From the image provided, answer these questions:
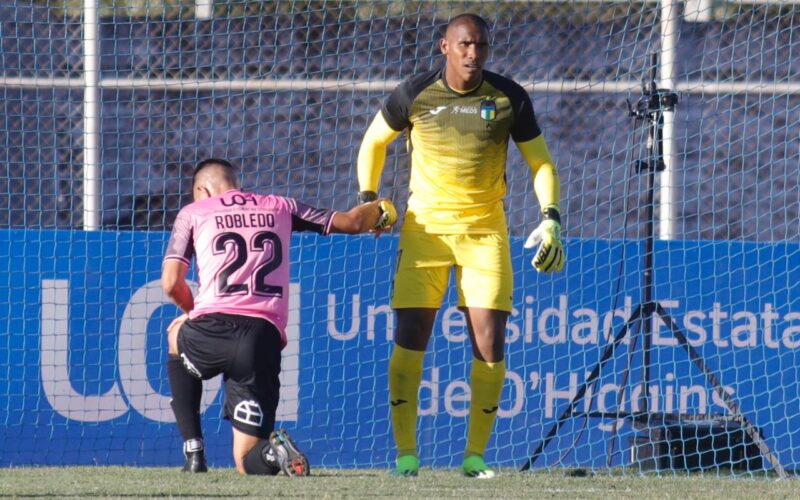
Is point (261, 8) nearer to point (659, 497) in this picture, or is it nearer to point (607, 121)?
point (607, 121)

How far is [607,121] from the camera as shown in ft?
27.2

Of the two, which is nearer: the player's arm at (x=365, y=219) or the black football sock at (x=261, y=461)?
the black football sock at (x=261, y=461)

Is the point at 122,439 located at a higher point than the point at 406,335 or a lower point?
lower

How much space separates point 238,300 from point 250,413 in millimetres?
457

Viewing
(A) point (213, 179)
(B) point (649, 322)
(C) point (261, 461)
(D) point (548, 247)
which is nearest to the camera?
(C) point (261, 461)

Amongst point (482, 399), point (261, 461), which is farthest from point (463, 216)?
point (261, 461)

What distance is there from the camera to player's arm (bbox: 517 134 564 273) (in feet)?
18.1

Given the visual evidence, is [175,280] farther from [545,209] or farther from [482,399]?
[545,209]

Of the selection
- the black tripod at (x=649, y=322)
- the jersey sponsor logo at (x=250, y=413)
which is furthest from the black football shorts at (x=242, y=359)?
the black tripod at (x=649, y=322)

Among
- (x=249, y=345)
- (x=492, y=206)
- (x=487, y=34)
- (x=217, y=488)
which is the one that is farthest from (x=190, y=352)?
(x=487, y=34)

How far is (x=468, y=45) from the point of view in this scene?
220 inches

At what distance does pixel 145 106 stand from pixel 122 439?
212cm

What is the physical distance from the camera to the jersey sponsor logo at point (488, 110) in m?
5.72

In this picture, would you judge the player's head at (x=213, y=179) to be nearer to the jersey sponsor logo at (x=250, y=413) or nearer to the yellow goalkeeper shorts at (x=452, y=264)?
the yellow goalkeeper shorts at (x=452, y=264)
